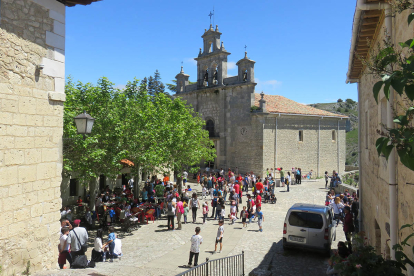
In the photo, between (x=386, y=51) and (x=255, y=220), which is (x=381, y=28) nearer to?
(x=386, y=51)

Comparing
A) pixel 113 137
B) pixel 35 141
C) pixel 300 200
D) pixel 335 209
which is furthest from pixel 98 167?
pixel 300 200

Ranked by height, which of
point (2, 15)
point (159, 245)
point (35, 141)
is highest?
point (2, 15)

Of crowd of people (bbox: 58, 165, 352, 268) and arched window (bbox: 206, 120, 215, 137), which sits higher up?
arched window (bbox: 206, 120, 215, 137)

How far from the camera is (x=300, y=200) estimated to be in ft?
69.3

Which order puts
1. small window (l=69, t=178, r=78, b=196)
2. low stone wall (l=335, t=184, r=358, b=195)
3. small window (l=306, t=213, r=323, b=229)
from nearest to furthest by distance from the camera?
small window (l=306, t=213, r=323, b=229)
low stone wall (l=335, t=184, r=358, b=195)
small window (l=69, t=178, r=78, b=196)

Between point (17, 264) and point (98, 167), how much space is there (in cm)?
771

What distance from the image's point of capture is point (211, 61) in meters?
32.8

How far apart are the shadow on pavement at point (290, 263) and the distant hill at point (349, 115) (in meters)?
65.7

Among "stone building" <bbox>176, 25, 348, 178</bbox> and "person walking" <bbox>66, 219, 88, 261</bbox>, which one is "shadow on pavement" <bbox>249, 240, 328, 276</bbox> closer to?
"person walking" <bbox>66, 219, 88, 261</bbox>

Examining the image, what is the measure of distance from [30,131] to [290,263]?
7889 mm

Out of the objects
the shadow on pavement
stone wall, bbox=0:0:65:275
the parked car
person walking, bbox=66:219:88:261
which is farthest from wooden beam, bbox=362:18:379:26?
person walking, bbox=66:219:88:261

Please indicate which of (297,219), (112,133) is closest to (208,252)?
(297,219)

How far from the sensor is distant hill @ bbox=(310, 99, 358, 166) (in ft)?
244

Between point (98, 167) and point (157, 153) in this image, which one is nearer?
point (98, 167)
